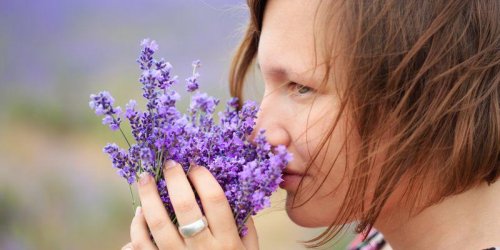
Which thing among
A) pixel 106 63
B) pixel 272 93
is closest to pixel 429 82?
pixel 272 93

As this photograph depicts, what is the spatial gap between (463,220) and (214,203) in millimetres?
708

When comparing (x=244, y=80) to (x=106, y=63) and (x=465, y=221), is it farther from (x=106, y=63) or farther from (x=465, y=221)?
(x=106, y=63)

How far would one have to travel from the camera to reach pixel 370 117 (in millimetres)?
1837

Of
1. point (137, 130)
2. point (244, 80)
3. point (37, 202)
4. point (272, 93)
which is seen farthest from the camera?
point (37, 202)

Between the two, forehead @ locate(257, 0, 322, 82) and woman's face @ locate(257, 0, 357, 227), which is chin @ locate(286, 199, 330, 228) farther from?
forehead @ locate(257, 0, 322, 82)

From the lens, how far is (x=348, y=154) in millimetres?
1857

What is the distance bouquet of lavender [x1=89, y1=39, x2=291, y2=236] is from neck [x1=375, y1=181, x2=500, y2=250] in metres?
0.51

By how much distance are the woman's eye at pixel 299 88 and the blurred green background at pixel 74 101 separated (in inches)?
64.5

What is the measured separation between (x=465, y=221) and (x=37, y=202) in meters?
3.14

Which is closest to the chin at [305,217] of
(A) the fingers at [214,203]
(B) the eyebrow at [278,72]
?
(A) the fingers at [214,203]

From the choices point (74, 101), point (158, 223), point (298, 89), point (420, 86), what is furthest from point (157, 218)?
point (74, 101)

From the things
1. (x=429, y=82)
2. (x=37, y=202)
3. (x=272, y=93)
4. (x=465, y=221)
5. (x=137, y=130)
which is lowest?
(x=37, y=202)

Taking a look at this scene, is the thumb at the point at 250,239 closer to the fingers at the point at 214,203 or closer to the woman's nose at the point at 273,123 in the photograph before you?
the fingers at the point at 214,203

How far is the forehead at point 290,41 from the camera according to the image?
6.08 feet
